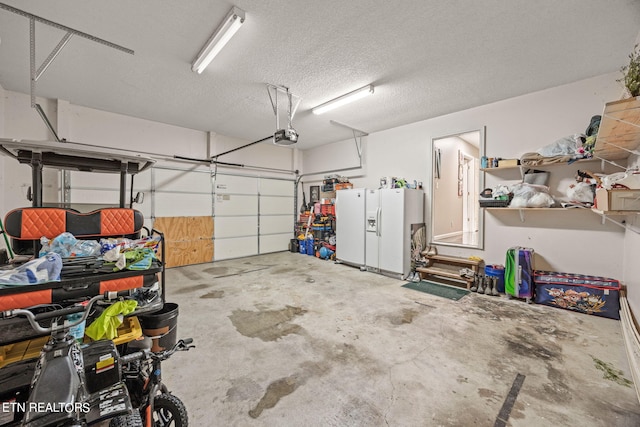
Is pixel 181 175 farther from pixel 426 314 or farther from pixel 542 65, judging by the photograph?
pixel 542 65

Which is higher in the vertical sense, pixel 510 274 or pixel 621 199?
pixel 621 199

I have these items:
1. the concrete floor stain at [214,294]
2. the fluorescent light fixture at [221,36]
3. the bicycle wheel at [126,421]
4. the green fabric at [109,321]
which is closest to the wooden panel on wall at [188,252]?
the concrete floor stain at [214,294]

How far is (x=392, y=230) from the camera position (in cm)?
502

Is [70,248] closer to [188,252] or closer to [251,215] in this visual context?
[188,252]

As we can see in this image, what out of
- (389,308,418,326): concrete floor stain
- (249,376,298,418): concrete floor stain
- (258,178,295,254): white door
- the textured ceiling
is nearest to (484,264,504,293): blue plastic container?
(389,308,418,326): concrete floor stain

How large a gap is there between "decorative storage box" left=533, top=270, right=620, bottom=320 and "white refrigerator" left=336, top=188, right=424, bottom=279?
81.3 inches

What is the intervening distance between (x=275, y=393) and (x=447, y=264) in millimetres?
4241

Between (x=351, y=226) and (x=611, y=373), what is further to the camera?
(x=351, y=226)

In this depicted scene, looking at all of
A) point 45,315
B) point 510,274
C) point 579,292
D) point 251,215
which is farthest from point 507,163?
point 251,215

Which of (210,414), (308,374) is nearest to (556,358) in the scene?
→ (308,374)

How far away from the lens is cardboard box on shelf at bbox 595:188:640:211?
206cm

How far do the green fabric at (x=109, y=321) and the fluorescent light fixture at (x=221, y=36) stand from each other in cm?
262

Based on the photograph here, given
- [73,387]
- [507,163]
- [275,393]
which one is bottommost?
[275,393]

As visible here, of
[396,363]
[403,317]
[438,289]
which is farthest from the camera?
[438,289]
